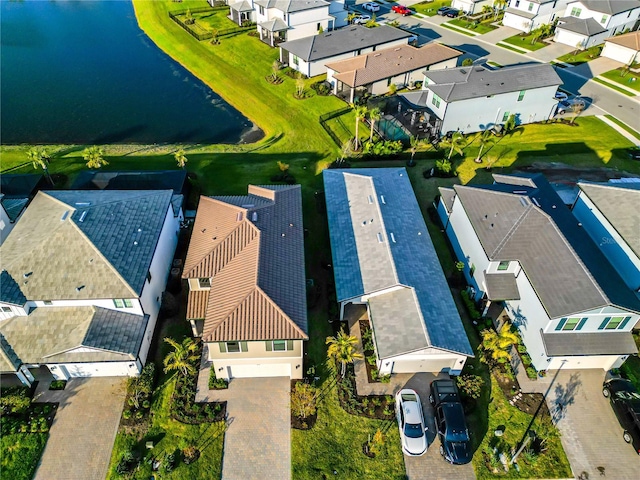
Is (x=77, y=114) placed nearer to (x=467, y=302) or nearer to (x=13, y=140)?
(x=13, y=140)

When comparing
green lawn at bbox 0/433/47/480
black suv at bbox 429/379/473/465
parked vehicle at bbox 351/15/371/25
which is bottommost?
green lawn at bbox 0/433/47/480

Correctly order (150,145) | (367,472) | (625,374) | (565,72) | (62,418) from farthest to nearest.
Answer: (565,72)
(150,145)
(625,374)
(62,418)
(367,472)

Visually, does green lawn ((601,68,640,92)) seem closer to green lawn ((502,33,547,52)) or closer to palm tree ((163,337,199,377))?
green lawn ((502,33,547,52))

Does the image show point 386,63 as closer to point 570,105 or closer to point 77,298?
point 570,105

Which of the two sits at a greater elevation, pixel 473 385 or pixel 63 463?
pixel 473 385

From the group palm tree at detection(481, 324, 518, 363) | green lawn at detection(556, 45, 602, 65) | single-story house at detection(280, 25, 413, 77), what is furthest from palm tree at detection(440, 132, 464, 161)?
green lawn at detection(556, 45, 602, 65)

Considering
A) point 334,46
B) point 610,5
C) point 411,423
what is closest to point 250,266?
point 411,423

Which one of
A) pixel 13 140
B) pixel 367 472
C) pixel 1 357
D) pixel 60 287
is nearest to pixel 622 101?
pixel 367 472
